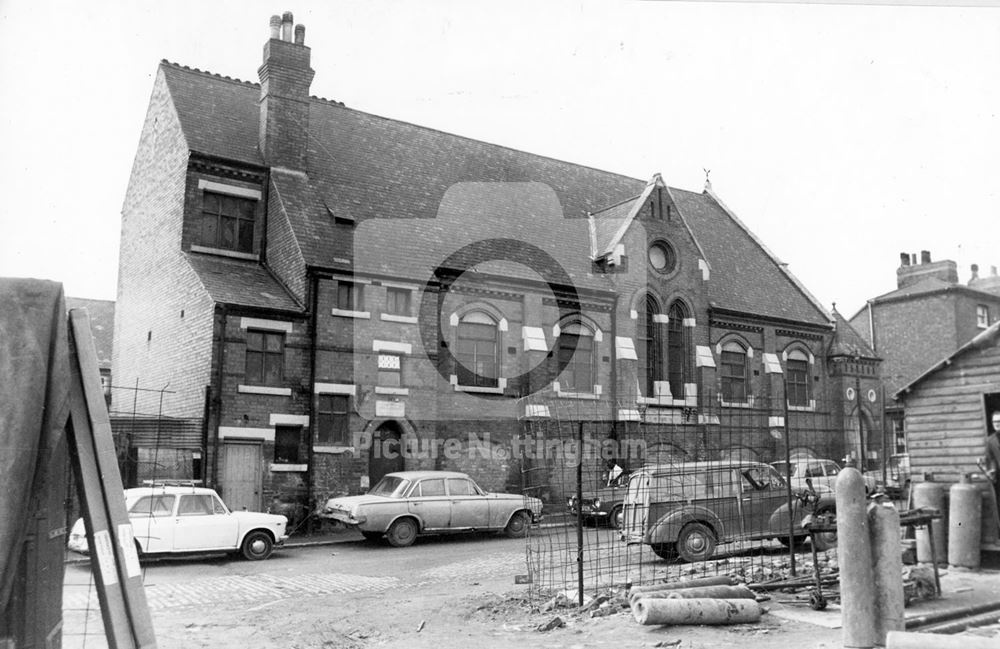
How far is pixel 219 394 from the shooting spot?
2070 cm

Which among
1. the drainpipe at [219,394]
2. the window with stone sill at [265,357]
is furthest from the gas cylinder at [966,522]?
the drainpipe at [219,394]

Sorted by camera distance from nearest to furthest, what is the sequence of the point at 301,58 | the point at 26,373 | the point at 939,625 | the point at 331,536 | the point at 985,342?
the point at 26,373, the point at 939,625, the point at 985,342, the point at 331,536, the point at 301,58

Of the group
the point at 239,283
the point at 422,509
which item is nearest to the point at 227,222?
the point at 239,283

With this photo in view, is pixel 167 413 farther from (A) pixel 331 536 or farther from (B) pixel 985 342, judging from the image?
(B) pixel 985 342

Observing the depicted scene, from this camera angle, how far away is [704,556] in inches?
548

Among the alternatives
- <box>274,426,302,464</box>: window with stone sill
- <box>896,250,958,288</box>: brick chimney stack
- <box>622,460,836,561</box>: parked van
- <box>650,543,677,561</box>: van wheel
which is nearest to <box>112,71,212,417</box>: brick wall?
<box>274,426,302,464</box>: window with stone sill

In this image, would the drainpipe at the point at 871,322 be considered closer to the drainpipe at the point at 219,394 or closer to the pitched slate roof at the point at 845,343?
the pitched slate roof at the point at 845,343

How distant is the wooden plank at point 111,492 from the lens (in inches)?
187

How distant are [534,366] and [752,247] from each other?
16.5 meters

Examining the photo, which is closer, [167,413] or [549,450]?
[167,413]

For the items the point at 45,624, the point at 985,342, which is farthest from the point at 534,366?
the point at 45,624

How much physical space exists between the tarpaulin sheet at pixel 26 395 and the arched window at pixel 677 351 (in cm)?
2658

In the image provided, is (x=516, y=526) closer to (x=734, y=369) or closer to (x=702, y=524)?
(x=702, y=524)

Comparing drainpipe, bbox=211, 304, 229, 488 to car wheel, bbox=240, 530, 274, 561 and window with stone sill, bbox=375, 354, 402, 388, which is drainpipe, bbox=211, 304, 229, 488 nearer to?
car wheel, bbox=240, 530, 274, 561
